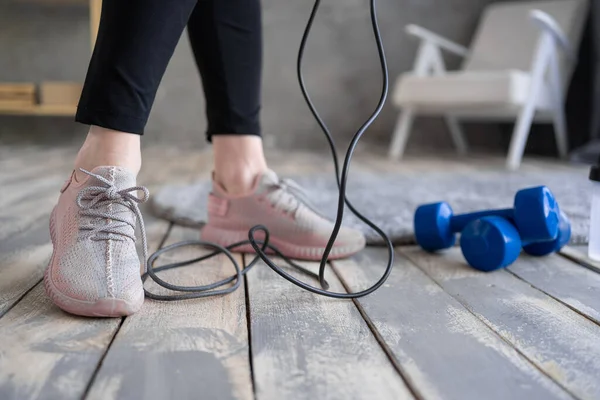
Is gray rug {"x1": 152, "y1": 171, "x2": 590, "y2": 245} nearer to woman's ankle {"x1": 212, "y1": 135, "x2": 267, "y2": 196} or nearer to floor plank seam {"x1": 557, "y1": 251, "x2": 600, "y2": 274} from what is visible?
floor plank seam {"x1": 557, "y1": 251, "x2": 600, "y2": 274}

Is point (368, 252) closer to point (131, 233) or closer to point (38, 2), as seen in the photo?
point (131, 233)

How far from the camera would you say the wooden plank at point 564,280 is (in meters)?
→ 0.66

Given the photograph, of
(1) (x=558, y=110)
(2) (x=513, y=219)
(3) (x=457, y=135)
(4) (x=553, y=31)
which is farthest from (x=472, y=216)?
(3) (x=457, y=135)

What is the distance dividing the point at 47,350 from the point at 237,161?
39 centimetres

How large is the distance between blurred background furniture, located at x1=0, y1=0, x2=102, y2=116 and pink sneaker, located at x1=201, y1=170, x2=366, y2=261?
1.93m

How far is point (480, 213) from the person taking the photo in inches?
32.7

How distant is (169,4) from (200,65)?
200mm

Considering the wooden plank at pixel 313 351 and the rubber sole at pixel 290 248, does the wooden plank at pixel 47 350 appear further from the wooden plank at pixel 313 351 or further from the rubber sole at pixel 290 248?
the rubber sole at pixel 290 248

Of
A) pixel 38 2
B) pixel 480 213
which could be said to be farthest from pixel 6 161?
pixel 480 213

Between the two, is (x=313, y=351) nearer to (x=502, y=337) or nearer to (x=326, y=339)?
(x=326, y=339)

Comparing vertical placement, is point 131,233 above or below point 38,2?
below

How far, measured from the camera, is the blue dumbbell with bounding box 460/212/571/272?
75cm

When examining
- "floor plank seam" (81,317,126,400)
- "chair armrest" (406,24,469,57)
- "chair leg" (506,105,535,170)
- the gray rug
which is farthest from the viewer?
"chair armrest" (406,24,469,57)

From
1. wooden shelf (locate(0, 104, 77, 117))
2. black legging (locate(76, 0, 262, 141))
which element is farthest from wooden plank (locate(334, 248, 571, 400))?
wooden shelf (locate(0, 104, 77, 117))
